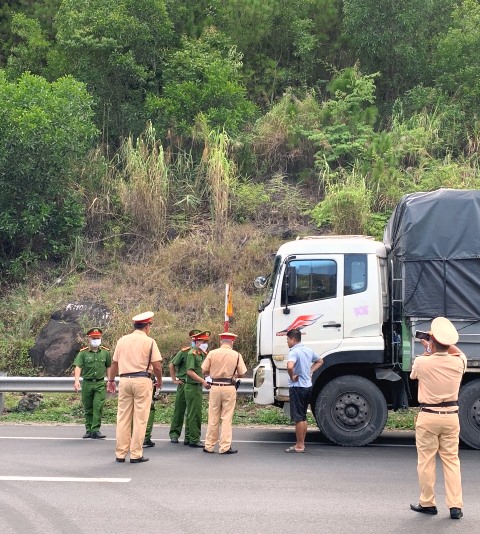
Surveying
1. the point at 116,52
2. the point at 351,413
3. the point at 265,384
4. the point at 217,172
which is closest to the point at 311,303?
the point at 265,384

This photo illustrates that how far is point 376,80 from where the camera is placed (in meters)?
24.3

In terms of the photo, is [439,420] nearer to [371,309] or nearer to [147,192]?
[371,309]

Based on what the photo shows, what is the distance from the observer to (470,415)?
12.0 meters

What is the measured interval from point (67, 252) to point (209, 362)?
8.91m

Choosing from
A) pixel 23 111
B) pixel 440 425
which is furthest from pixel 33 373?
pixel 440 425

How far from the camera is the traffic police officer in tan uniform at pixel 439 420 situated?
8.15 metres

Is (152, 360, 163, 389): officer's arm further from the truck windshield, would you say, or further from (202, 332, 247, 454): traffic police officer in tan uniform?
the truck windshield

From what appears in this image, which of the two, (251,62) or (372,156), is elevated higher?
(251,62)

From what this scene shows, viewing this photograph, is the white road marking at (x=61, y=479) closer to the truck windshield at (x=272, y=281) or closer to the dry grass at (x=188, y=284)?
the truck windshield at (x=272, y=281)

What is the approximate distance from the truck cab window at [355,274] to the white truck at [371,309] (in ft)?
0.04

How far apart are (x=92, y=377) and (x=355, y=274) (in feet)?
13.3

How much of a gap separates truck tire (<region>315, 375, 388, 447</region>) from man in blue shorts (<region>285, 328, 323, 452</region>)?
55 centimetres

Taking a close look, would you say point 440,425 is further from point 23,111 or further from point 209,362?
point 23,111

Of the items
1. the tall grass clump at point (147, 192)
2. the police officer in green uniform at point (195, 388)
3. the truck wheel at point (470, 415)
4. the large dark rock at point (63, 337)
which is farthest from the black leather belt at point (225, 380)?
the tall grass clump at point (147, 192)
